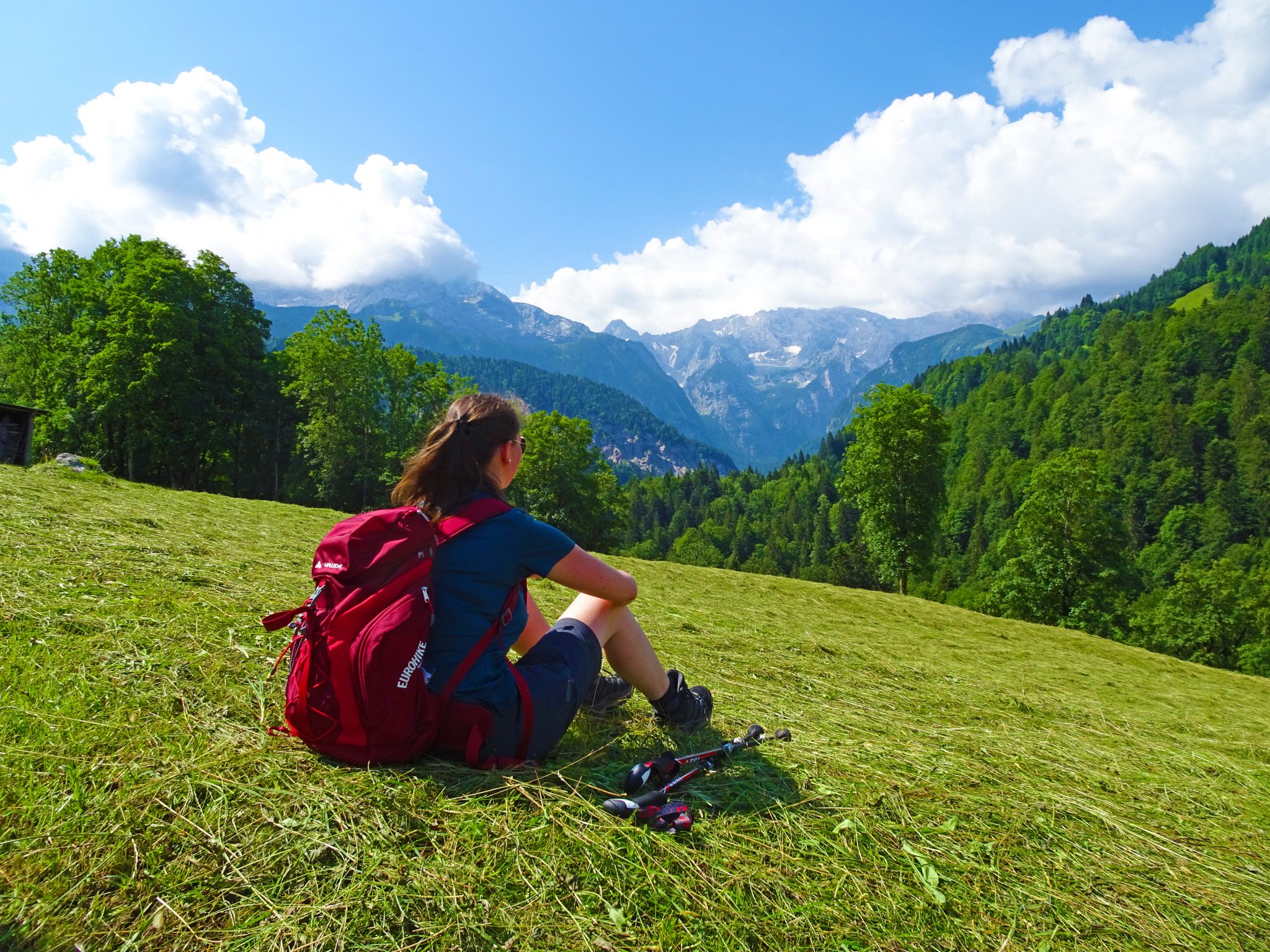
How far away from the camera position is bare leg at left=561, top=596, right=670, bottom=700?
3.56 meters

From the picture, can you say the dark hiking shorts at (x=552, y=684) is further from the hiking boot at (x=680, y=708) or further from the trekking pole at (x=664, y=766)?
the hiking boot at (x=680, y=708)

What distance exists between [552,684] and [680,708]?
125 centimetres

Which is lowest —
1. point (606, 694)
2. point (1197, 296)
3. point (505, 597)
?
point (606, 694)

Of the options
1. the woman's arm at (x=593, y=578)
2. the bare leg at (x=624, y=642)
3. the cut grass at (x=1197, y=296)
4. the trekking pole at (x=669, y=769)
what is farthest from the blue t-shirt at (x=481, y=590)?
the cut grass at (x=1197, y=296)

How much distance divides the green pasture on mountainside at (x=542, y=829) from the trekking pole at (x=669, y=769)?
98 millimetres

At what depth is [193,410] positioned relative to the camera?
31.2 m

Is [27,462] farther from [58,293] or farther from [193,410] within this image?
[58,293]

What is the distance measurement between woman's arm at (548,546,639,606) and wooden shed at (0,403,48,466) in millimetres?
25958

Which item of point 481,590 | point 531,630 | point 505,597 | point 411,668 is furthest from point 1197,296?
point 411,668

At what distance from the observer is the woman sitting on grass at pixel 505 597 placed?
9.58ft

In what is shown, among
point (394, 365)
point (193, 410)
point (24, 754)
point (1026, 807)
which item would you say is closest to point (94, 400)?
point (193, 410)

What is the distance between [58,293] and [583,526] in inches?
1266

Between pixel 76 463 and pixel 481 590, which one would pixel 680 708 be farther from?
pixel 76 463

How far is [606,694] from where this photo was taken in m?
4.00
